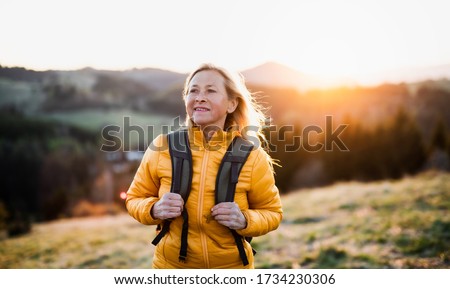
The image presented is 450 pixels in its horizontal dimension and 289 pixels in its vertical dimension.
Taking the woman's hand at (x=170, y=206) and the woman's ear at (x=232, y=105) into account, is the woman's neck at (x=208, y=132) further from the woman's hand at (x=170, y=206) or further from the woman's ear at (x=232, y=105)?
the woman's hand at (x=170, y=206)

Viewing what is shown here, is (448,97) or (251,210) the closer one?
(251,210)

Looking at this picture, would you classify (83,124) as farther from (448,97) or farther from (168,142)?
(168,142)

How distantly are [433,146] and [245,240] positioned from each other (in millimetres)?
38423

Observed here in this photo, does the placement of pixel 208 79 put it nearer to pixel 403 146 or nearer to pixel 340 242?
pixel 340 242

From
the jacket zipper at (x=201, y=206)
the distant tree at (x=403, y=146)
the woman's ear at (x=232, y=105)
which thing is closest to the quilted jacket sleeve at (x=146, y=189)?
the jacket zipper at (x=201, y=206)

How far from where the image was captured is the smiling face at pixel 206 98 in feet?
8.92

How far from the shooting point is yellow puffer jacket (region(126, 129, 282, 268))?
102 inches

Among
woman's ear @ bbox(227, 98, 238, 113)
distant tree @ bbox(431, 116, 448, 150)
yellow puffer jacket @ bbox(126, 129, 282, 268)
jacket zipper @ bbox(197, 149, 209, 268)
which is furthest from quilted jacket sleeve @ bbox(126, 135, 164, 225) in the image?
distant tree @ bbox(431, 116, 448, 150)

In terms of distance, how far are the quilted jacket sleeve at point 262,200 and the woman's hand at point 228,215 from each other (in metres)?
0.07

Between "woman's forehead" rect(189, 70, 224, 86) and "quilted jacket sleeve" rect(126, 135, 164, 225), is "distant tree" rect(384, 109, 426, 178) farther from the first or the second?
"quilted jacket sleeve" rect(126, 135, 164, 225)

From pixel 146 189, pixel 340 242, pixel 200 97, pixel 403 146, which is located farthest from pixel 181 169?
pixel 403 146

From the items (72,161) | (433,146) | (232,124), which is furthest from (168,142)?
(72,161)

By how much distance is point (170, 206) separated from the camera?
244cm

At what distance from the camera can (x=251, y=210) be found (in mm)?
2623
